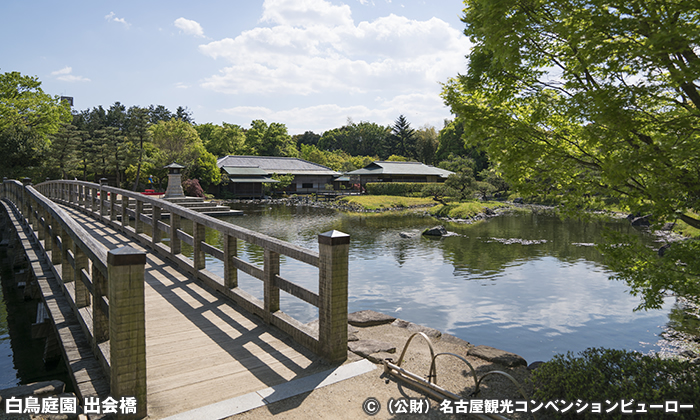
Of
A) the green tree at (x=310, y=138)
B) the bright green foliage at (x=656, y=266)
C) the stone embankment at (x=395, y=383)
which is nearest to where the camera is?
the stone embankment at (x=395, y=383)

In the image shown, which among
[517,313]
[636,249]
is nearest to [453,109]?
[636,249]

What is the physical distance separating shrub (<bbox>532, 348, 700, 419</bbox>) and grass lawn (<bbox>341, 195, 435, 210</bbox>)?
114ft

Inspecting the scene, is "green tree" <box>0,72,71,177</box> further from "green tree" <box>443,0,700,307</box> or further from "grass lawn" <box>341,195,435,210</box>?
"green tree" <box>443,0,700,307</box>

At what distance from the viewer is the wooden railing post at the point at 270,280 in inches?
191

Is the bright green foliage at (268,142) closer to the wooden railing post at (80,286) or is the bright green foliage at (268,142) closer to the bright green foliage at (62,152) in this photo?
the bright green foliage at (62,152)

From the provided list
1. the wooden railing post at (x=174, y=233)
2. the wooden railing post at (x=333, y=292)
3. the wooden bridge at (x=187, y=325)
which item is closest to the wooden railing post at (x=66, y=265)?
the wooden bridge at (x=187, y=325)

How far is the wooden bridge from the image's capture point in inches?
125

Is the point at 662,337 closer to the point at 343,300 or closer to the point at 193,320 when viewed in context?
the point at 343,300

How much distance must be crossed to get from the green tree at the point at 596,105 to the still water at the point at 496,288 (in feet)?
14.0

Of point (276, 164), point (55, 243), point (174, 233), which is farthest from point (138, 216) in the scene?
point (276, 164)

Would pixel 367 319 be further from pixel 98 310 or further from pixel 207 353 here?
pixel 98 310

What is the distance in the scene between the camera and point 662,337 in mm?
8828

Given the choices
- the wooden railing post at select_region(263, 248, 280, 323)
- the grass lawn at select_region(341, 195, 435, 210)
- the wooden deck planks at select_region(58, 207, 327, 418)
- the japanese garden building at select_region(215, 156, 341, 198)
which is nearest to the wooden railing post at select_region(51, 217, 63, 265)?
the wooden deck planks at select_region(58, 207, 327, 418)

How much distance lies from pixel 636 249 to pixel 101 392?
5492mm
